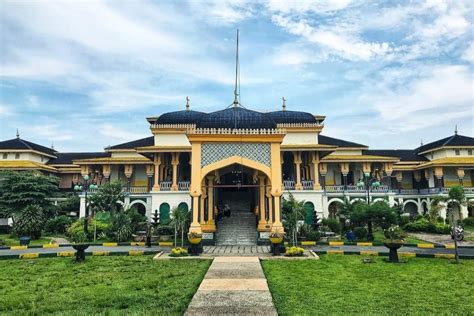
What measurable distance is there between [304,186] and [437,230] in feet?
30.6

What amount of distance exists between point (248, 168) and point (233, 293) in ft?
31.7

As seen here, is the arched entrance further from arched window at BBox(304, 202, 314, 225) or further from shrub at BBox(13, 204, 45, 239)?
shrub at BBox(13, 204, 45, 239)

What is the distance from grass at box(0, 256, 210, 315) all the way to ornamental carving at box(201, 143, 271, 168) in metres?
4.96

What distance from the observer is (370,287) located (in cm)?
820

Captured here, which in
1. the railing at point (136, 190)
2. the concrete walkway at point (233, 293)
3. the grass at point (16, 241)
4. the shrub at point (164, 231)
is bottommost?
the grass at point (16, 241)

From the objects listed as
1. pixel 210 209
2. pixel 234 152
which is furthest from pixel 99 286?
pixel 210 209

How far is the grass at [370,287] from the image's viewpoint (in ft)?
21.4

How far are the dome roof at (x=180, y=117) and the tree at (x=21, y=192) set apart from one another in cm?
993

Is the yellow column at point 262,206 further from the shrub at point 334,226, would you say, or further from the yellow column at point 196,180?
the shrub at point 334,226

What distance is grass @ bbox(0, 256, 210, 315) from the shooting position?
21.7 ft

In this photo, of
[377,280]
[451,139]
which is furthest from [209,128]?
[451,139]

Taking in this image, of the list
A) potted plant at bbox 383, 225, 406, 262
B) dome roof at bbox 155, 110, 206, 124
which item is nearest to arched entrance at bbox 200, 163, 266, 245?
potted plant at bbox 383, 225, 406, 262

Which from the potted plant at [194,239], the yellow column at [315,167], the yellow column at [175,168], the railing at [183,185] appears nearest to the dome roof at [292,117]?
the yellow column at [315,167]

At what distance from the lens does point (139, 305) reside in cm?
673
